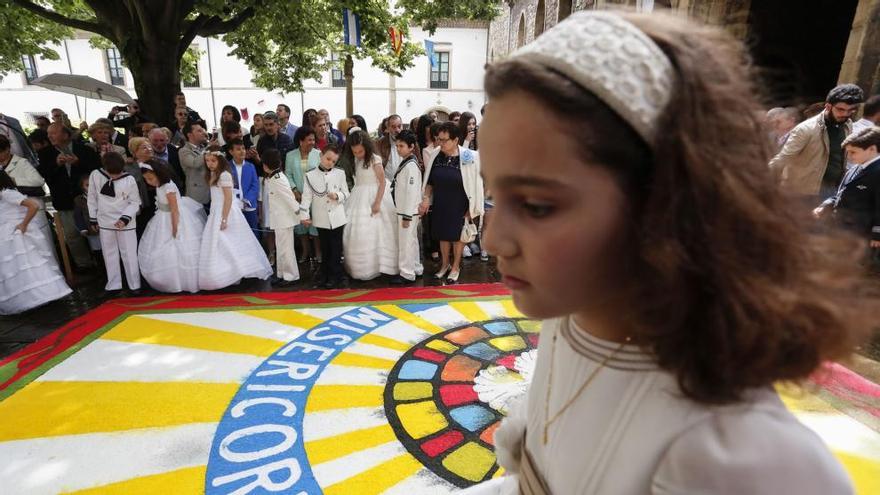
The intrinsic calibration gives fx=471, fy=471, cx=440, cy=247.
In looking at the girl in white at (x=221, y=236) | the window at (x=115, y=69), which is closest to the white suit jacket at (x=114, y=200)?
the girl in white at (x=221, y=236)

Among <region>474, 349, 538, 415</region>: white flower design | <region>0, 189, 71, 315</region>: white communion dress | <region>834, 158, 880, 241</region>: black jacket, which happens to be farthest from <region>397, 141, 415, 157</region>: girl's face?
<region>834, 158, 880, 241</region>: black jacket

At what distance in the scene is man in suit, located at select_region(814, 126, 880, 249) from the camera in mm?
3836

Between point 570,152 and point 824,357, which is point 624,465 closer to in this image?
point 824,357

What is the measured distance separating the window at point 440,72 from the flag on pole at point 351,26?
64.9 ft

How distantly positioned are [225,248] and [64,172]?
243 cm

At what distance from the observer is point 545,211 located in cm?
69

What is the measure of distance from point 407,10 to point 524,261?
413 inches

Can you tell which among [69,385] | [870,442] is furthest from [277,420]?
[870,442]

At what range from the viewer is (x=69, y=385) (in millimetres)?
3219

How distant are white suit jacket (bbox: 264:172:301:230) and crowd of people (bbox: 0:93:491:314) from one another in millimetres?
13

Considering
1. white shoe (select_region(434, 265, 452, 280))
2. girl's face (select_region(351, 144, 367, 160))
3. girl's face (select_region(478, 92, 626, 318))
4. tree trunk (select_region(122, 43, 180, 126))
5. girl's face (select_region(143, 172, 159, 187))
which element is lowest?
white shoe (select_region(434, 265, 452, 280))

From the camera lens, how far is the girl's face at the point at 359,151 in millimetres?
5199

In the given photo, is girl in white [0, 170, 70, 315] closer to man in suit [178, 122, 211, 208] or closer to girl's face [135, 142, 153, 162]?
girl's face [135, 142, 153, 162]

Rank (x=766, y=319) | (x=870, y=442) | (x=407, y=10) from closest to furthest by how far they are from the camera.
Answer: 1. (x=766, y=319)
2. (x=870, y=442)
3. (x=407, y=10)
